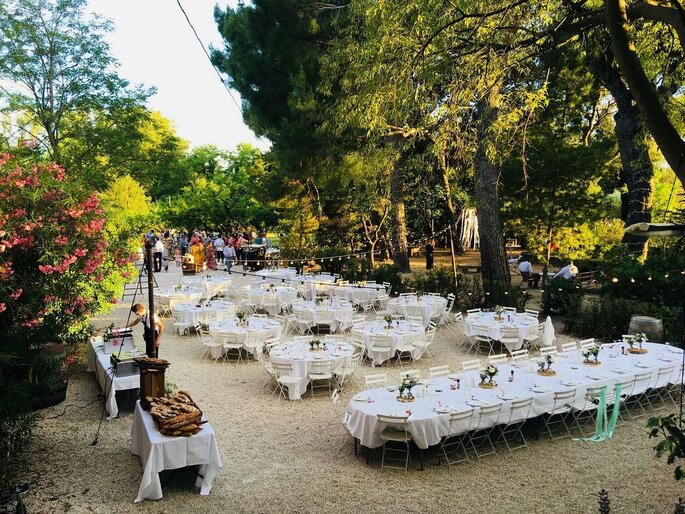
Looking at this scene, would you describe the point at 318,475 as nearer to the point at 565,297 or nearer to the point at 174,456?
the point at 174,456

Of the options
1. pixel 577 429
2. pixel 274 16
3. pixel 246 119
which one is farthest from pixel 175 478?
pixel 246 119

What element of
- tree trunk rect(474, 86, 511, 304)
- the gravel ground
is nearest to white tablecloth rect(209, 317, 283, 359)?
the gravel ground

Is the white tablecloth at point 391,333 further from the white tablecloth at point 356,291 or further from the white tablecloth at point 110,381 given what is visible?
the white tablecloth at point 356,291

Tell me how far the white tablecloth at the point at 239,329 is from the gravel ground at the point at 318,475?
9.62 ft

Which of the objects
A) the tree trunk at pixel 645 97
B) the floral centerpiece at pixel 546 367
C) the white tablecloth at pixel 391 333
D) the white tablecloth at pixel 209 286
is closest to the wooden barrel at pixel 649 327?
the floral centerpiece at pixel 546 367

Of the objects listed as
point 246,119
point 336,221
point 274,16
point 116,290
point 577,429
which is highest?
point 274,16

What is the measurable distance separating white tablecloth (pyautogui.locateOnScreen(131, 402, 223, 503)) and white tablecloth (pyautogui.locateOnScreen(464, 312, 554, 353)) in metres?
7.20

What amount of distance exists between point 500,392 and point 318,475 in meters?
2.71

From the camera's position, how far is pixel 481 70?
6594 millimetres

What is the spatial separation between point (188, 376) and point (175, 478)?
418cm

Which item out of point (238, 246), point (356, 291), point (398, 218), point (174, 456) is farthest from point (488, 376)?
point (238, 246)

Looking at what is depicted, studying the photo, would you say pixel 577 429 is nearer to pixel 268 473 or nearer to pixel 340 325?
pixel 268 473

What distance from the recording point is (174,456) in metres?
5.89

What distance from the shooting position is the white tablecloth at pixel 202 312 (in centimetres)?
1374
